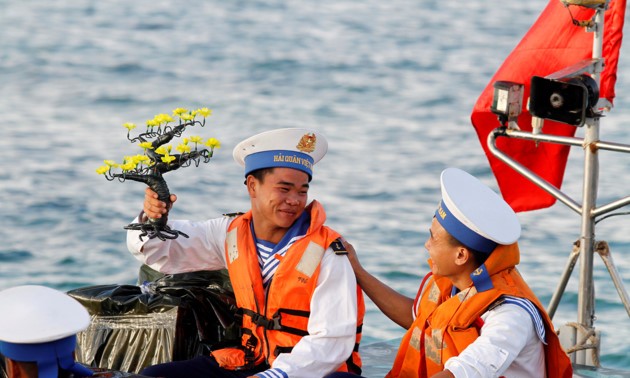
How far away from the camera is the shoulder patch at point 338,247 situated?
411cm

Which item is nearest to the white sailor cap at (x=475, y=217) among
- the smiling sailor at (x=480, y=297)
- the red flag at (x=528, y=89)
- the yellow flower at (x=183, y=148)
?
the smiling sailor at (x=480, y=297)

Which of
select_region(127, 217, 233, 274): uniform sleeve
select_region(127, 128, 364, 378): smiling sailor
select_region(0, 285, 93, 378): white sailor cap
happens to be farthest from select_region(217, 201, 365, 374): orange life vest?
select_region(0, 285, 93, 378): white sailor cap

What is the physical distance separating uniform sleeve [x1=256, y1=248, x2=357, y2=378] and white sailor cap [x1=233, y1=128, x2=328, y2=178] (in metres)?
0.36

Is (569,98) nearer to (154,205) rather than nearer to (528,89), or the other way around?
(528,89)

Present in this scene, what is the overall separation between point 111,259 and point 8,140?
9.81ft

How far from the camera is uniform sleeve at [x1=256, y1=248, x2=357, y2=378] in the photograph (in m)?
3.95

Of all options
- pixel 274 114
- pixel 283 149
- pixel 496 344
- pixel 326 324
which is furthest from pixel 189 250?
pixel 274 114

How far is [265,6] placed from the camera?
58.9 feet

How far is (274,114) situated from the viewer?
13.2 meters

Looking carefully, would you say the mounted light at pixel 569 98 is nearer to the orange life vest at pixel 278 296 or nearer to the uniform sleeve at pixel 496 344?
the orange life vest at pixel 278 296

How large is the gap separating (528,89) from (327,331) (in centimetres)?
195

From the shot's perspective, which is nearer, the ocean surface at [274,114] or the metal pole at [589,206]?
the metal pole at [589,206]

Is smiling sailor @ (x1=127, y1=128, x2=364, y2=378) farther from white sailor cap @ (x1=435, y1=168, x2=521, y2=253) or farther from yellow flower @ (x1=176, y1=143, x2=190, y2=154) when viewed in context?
white sailor cap @ (x1=435, y1=168, x2=521, y2=253)

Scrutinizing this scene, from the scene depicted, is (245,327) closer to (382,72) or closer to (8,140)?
(8,140)
